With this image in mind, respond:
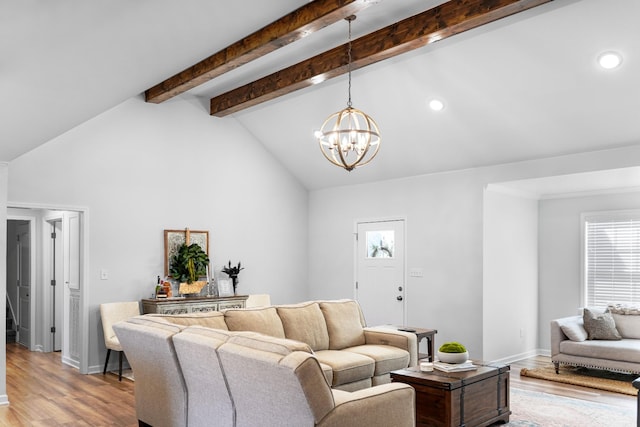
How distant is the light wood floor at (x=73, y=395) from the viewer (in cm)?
458

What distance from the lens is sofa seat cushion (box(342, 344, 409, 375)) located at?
4.94 metres

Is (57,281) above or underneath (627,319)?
above

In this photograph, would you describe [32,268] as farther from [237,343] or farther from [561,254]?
[561,254]

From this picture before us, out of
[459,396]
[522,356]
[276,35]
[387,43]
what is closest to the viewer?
[459,396]

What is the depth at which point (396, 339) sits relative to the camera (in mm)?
5383

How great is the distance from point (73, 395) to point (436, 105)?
15.4 feet

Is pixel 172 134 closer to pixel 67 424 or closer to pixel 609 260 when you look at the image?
pixel 67 424

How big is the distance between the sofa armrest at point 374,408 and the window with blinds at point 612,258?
5070 millimetres

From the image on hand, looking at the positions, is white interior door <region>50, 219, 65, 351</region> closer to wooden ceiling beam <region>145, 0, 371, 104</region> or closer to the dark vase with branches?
the dark vase with branches

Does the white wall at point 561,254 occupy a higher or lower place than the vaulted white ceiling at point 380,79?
lower

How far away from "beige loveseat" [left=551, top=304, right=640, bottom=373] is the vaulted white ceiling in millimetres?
1985

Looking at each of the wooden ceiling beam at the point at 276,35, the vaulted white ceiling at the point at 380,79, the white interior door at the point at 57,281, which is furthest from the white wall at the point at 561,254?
the white interior door at the point at 57,281

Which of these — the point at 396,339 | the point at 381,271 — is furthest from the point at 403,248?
the point at 396,339

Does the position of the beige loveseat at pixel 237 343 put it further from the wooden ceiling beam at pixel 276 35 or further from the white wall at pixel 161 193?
the white wall at pixel 161 193
